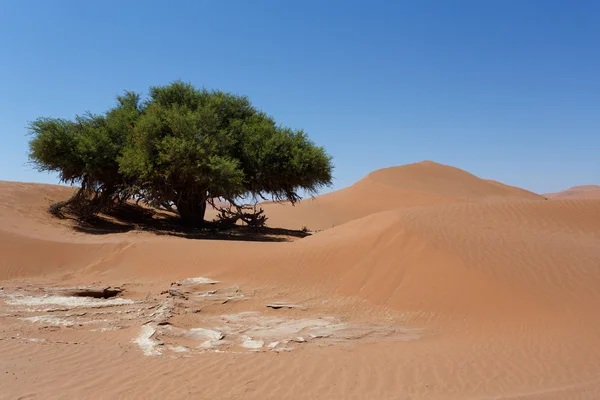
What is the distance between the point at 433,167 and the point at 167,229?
→ 36.7m

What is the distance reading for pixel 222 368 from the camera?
5.56 m

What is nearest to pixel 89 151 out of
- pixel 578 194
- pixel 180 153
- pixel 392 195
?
pixel 180 153

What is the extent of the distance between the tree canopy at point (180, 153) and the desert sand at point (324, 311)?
3.10 meters

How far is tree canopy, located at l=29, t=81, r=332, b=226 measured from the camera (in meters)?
17.0

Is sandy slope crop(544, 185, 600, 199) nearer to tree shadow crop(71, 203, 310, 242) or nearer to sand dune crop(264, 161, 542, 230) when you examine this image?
sand dune crop(264, 161, 542, 230)

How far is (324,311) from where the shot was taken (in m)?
8.62

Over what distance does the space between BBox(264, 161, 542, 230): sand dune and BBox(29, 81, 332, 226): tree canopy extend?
455 inches

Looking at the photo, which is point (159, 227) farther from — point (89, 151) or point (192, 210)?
point (89, 151)

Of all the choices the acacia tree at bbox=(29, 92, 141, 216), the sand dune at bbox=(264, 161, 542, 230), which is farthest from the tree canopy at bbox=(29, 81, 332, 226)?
the sand dune at bbox=(264, 161, 542, 230)

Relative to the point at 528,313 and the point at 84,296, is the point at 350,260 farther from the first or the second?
the point at 84,296

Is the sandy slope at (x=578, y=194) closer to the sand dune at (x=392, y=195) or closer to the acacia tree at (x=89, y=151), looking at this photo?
the sand dune at (x=392, y=195)

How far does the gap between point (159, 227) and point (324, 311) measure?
1245cm

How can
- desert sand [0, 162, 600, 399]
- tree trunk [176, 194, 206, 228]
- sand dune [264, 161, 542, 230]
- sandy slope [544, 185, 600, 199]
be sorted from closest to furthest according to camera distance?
desert sand [0, 162, 600, 399] < tree trunk [176, 194, 206, 228] < sand dune [264, 161, 542, 230] < sandy slope [544, 185, 600, 199]

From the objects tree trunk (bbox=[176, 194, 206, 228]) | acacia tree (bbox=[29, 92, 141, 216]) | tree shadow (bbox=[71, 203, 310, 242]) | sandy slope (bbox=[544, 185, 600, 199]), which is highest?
sandy slope (bbox=[544, 185, 600, 199])
